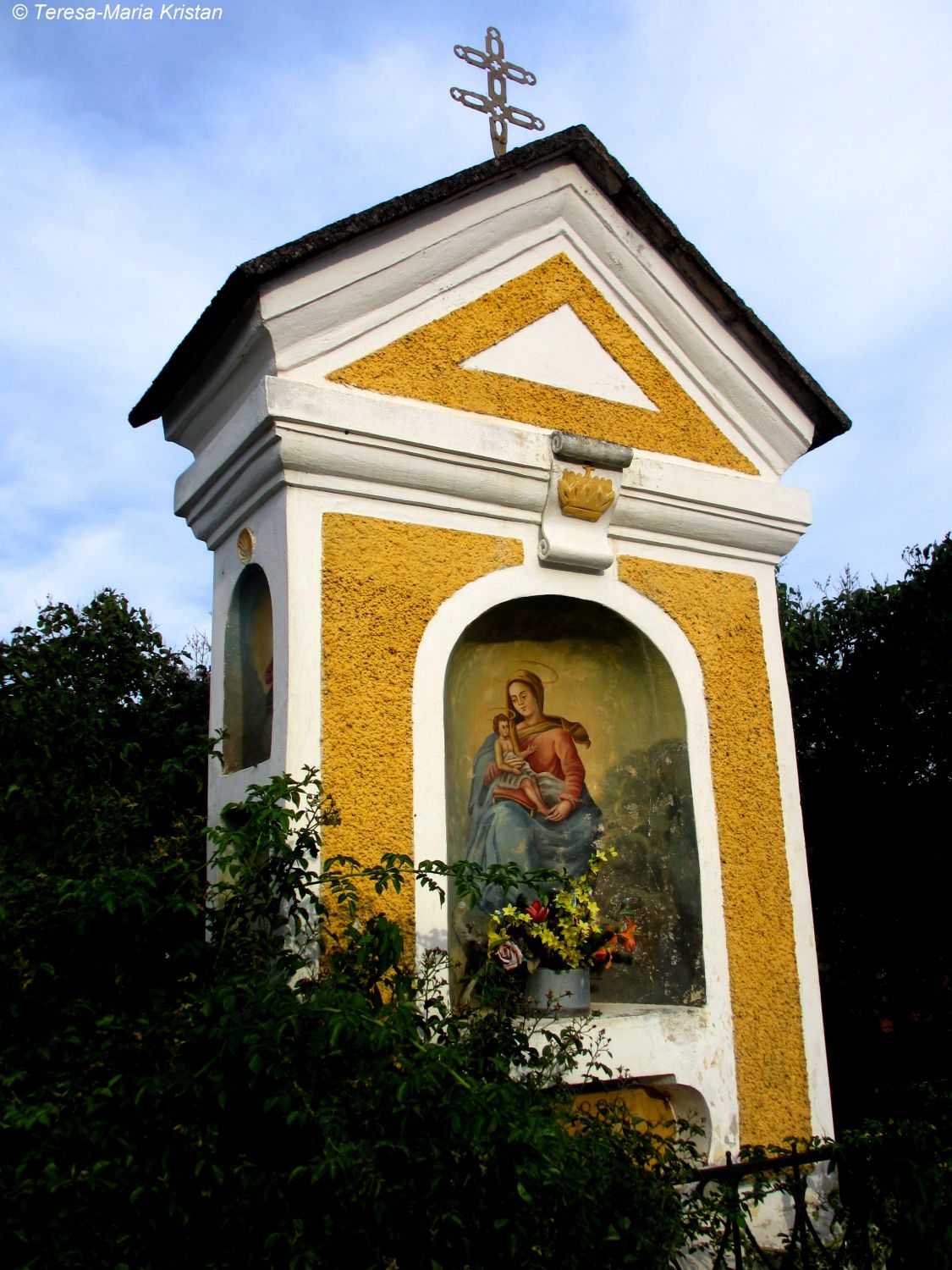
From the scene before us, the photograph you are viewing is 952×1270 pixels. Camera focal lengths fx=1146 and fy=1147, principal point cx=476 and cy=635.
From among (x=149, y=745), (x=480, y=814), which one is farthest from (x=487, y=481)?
(x=149, y=745)

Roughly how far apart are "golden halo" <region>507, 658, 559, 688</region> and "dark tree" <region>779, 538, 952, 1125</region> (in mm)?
3912

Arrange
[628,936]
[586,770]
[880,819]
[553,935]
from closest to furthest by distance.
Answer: [553,935]
[628,936]
[586,770]
[880,819]

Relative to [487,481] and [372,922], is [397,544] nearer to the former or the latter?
[487,481]

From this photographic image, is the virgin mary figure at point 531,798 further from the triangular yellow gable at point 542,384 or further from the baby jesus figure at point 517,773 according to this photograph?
the triangular yellow gable at point 542,384

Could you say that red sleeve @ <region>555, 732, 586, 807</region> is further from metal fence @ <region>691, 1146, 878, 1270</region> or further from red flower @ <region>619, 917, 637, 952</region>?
metal fence @ <region>691, 1146, 878, 1270</region>

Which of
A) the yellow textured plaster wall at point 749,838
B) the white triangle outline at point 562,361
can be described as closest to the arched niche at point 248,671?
the white triangle outline at point 562,361

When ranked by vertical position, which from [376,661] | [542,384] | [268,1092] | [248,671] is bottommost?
[268,1092]

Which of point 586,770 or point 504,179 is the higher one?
→ point 504,179

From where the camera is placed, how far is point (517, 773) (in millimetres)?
5219

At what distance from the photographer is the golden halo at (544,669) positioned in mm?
5387

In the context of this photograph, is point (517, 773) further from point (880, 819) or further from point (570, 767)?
point (880, 819)

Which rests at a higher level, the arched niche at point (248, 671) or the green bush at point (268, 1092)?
the arched niche at point (248, 671)

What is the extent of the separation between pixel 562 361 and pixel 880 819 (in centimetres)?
552

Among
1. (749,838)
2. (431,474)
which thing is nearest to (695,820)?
(749,838)
